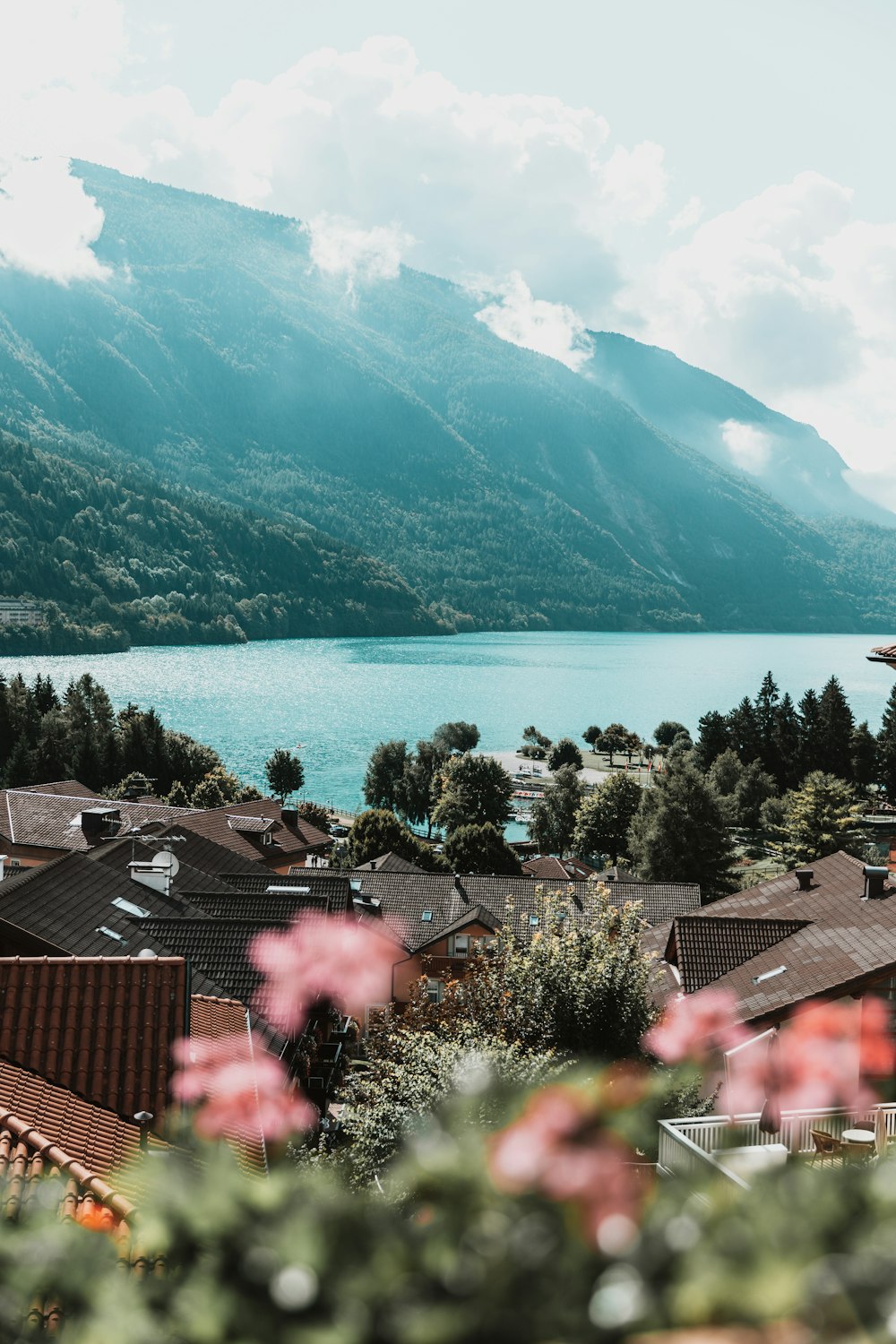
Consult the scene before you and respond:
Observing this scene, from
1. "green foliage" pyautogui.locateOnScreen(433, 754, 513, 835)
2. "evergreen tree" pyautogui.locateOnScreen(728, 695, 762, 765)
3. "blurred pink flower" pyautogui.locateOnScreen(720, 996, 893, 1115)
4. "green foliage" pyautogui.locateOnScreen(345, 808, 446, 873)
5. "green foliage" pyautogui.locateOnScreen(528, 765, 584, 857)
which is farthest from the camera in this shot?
"evergreen tree" pyautogui.locateOnScreen(728, 695, 762, 765)

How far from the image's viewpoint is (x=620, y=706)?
192 meters

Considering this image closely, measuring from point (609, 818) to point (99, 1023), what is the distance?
70374 millimetres

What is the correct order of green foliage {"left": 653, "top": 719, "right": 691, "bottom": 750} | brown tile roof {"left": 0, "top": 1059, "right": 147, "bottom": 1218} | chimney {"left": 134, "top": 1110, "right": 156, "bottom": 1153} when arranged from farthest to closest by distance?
green foliage {"left": 653, "top": 719, "right": 691, "bottom": 750} → chimney {"left": 134, "top": 1110, "right": 156, "bottom": 1153} → brown tile roof {"left": 0, "top": 1059, "right": 147, "bottom": 1218}

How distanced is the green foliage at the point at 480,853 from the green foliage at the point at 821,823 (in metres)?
16.1

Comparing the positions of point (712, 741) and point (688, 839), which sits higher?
point (688, 839)

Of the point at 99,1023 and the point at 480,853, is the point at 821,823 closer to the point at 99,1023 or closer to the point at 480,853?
the point at 480,853

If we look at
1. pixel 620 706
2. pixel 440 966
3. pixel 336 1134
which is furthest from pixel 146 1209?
pixel 620 706

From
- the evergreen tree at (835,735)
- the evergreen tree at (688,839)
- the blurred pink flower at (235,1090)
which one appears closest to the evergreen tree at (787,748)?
the evergreen tree at (835,735)

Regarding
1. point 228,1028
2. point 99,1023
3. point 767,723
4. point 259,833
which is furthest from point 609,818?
point 99,1023

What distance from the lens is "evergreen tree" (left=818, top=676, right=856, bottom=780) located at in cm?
9394

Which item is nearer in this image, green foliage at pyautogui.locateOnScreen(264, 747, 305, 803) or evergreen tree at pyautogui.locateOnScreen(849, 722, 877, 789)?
evergreen tree at pyautogui.locateOnScreen(849, 722, 877, 789)

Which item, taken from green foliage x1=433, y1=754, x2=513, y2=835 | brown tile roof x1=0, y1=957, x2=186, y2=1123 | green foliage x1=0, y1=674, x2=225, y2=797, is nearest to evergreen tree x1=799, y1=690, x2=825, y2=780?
green foliage x1=433, y1=754, x2=513, y2=835

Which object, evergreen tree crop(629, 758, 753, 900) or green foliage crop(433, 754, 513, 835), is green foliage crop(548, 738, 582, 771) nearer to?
green foliage crop(433, 754, 513, 835)

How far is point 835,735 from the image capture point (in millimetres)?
94250
